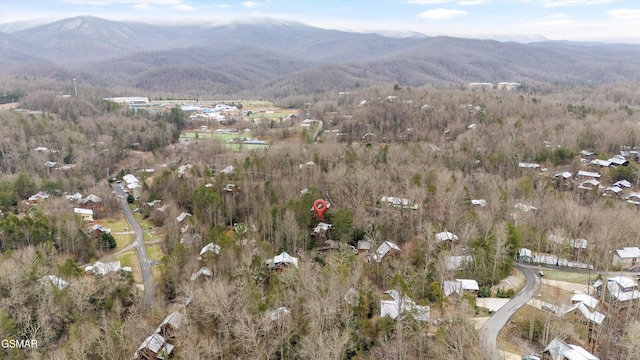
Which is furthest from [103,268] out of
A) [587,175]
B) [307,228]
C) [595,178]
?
[595,178]

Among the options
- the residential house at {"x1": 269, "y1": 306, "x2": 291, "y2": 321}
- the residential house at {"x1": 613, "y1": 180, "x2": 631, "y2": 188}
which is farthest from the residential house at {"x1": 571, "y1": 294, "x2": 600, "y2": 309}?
the residential house at {"x1": 613, "y1": 180, "x2": 631, "y2": 188}

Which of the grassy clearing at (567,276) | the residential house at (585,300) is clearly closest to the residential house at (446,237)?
the grassy clearing at (567,276)

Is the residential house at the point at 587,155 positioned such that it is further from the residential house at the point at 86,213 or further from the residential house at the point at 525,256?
the residential house at the point at 86,213

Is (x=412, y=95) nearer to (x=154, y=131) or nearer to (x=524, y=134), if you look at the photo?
(x=524, y=134)

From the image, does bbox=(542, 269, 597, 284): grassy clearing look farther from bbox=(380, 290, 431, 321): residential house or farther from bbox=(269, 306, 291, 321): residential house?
bbox=(269, 306, 291, 321): residential house

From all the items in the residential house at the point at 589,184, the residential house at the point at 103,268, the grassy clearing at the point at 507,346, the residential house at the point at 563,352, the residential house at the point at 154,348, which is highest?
the residential house at the point at 589,184

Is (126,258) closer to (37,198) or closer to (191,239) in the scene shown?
(191,239)
